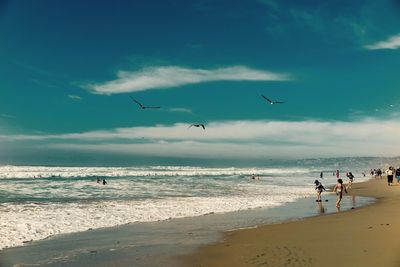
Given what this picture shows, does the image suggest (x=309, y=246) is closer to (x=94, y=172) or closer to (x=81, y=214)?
(x=81, y=214)

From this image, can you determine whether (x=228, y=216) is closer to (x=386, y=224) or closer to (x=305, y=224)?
(x=305, y=224)

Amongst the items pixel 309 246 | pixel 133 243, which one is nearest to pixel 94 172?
pixel 133 243

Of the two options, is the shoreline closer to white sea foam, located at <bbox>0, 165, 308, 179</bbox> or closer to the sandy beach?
the sandy beach

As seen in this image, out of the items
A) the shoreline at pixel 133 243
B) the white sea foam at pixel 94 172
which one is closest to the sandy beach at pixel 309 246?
the shoreline at pixel 133 243

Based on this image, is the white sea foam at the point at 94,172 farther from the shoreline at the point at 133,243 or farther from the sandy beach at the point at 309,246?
the sandy beach at the point at 309,246

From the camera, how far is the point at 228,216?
62.2 ft

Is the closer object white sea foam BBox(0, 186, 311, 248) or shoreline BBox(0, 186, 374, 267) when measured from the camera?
shoreline BBox(0, 186, 374, 267)

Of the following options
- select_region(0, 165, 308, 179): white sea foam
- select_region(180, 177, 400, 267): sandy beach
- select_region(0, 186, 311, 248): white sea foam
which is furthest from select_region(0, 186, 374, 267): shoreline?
select_region(0, 165, 308, 179): white sea foam

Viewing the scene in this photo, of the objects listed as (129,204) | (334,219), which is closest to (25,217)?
(129,204)

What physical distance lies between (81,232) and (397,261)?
33.8 feet

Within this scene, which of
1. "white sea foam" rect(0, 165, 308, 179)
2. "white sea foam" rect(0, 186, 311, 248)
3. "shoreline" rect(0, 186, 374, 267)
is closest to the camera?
"shoreline" rect(0, 186, 374, 267)

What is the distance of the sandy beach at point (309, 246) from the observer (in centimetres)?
971

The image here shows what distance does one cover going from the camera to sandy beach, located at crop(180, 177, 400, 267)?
9711 mm

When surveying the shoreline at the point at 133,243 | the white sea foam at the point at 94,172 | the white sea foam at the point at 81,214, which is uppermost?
the white sea foam at the point at 94,172
